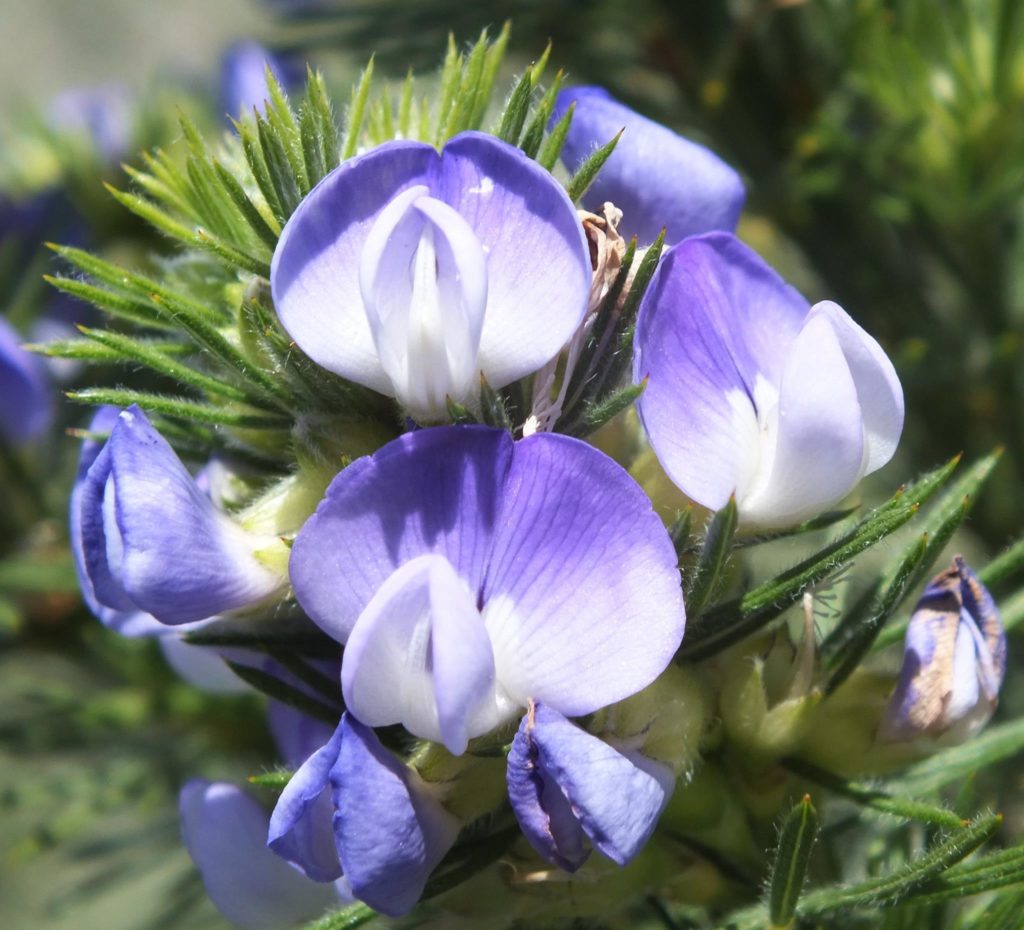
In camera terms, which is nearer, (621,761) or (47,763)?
(621,761)

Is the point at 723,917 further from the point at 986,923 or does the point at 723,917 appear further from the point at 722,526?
the point at 722,526

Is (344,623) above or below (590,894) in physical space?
above

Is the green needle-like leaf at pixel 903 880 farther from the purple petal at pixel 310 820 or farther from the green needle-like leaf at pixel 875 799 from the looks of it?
the purple petal at pixel 310 820

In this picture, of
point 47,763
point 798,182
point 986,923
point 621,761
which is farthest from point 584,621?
point 47,763

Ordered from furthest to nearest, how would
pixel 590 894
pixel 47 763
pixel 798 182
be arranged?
pixel 47 763 → pixel 798 182 → pixel 590 894

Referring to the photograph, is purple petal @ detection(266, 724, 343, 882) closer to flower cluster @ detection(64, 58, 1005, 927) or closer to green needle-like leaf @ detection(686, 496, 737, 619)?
flower cluster @ detection(64, 58, 1005, 927)

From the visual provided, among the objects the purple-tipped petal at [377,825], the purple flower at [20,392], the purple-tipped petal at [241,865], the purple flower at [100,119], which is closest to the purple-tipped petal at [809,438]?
the purple-tipped petal at [377,825]

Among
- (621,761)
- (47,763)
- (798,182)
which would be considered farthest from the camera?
(47,763)
